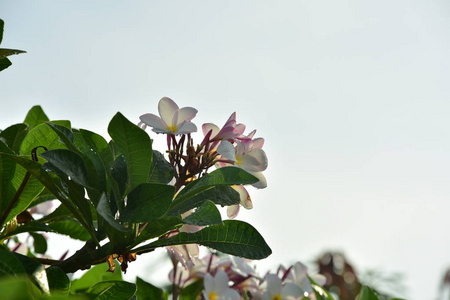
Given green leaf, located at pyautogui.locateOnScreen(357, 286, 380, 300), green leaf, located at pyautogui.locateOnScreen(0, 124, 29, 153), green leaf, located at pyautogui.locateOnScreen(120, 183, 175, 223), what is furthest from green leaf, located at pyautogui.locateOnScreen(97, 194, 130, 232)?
green leaf, located at pyautogui.locateOnScreen(357, 286, 380, 300)

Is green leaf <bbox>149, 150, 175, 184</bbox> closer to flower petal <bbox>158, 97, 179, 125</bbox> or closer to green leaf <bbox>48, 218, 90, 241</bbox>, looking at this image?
flower petal <bbox>158, 97, 179, 125</bbox>

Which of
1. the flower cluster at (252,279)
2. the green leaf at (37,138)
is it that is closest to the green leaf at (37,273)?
the green leaf at (37,138)

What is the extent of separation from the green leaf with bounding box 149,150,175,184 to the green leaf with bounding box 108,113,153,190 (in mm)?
40

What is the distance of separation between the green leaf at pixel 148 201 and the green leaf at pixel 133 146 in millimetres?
49

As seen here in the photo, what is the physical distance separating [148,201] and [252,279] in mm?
695

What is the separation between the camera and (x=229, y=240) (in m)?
0.97

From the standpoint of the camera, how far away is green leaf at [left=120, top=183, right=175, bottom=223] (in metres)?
0.83

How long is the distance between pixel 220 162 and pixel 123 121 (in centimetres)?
27

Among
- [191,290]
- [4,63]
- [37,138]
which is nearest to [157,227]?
[37,138]

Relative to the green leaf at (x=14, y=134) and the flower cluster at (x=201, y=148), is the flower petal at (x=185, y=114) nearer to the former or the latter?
the flower cluster at (x=201, y=148)

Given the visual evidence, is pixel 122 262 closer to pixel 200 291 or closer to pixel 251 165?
pixel 251 165

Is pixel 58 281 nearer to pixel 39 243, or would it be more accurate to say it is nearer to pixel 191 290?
pixel 191 290

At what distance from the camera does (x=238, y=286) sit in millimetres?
1440

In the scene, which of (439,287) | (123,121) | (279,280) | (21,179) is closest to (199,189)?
(123,121)
